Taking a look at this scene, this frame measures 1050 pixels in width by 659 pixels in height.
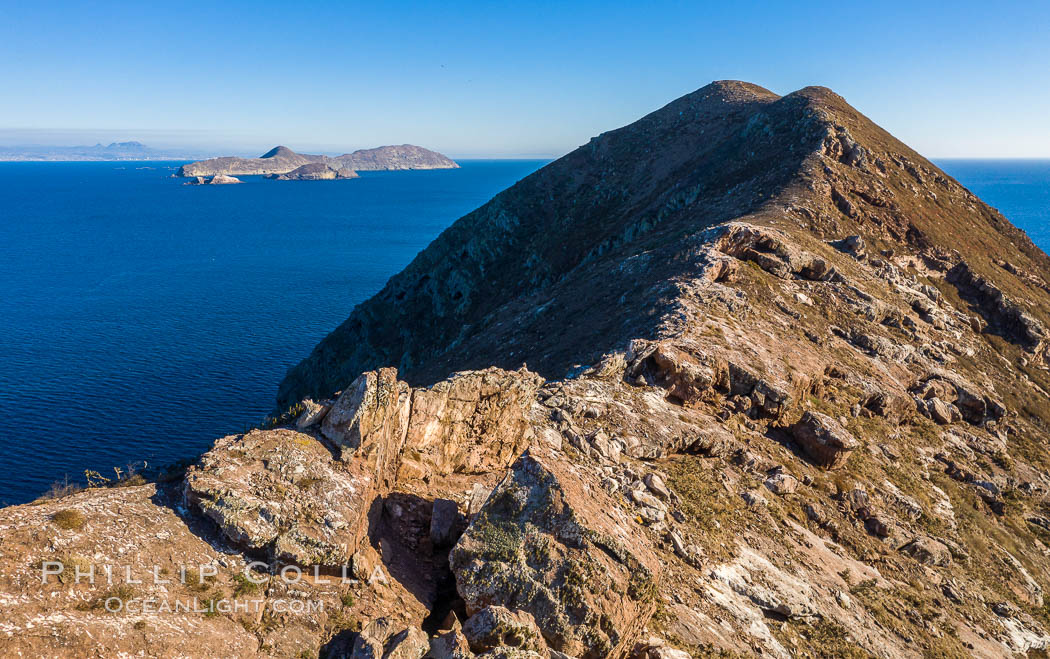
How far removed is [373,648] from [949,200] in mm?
95378

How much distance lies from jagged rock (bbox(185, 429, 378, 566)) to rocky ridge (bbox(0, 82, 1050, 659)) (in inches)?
2.7

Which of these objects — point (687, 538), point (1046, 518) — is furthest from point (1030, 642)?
point (687, 538)

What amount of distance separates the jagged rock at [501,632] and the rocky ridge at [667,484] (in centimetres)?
6

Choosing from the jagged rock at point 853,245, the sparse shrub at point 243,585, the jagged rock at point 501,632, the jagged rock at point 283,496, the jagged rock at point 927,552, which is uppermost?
the jagged rock at point 853,245

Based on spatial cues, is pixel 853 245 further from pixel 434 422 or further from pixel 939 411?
pixel 434 422

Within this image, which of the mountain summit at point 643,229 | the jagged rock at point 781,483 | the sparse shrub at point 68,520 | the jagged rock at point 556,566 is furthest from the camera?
the mountain summit at point 643,229

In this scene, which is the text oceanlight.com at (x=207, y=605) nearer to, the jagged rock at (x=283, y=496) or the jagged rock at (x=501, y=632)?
the jagged rock at (x=283, y=496)

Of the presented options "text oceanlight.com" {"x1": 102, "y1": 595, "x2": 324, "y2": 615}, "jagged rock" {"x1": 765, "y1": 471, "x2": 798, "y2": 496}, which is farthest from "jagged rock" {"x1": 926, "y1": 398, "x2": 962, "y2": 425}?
"text oceanlight.com" {"x1": 102, "y1": 595, "x2": 324, "y2": 615}

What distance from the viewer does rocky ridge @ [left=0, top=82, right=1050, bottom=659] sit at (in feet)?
47.5

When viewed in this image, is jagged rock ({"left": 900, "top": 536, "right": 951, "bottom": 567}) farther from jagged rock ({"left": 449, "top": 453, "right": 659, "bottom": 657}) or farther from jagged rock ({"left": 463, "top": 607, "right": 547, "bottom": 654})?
jagged rock ({"left": 463, "top": 607, "right": 547, "bottom": 654})

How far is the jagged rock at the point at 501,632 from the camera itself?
14.0 metres

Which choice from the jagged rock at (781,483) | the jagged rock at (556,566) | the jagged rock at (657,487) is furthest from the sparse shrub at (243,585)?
the jagged rock at (781,483)

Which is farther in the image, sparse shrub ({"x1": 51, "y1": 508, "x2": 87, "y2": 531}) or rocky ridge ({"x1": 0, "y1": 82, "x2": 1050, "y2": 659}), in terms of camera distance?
rocky ridge ({"x1": 0, "y1": 82, "x2": 1050, "y2": 659})

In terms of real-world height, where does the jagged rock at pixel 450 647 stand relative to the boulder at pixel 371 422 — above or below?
below
